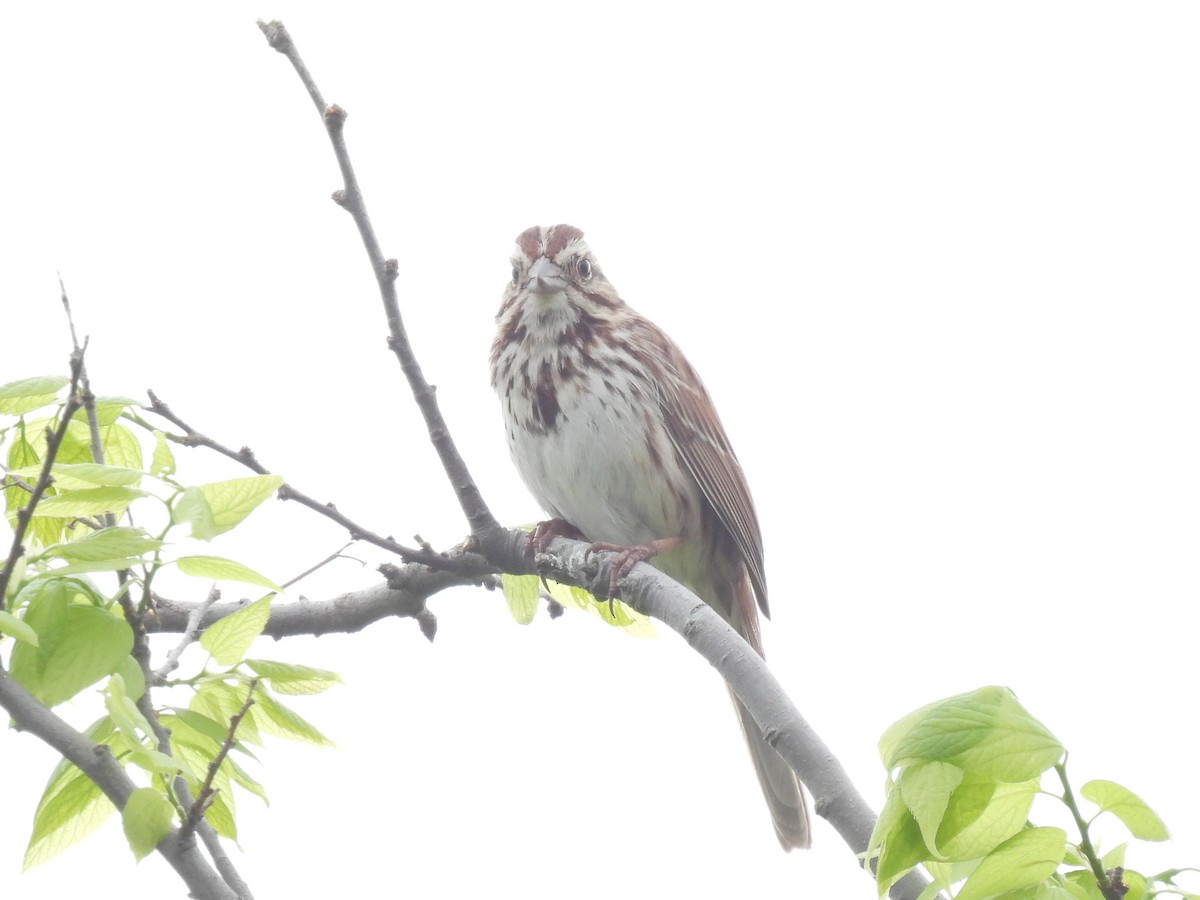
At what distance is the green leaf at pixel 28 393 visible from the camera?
3264mm

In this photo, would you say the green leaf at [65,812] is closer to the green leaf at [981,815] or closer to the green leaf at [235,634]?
the green leaf at [235,634]

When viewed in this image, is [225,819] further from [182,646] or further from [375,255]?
[375,255]

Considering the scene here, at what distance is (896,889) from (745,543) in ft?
→ 14.3

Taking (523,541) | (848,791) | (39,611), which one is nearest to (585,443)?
(523,541)

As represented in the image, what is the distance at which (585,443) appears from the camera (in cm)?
661

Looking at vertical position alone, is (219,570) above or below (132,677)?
above

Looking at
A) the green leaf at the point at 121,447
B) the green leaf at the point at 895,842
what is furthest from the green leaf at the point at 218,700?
the green leaf at the point at 895,842

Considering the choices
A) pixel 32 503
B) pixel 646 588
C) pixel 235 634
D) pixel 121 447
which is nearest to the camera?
pixel 32 503

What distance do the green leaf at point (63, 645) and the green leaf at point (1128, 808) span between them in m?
1.72

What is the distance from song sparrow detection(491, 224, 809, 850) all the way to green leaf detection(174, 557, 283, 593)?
3.61m

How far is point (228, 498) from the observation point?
9.55 ft

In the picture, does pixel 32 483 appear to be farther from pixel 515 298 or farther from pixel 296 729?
pixel 515 298

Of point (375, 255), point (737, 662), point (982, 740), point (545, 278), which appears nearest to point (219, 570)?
point (375, 255)

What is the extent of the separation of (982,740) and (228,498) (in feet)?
5.02
